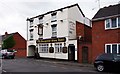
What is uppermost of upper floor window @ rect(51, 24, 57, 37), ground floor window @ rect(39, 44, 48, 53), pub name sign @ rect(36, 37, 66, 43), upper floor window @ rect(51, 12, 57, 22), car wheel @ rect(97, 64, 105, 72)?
upper floor window @ rect(51, 12, 57, 22)

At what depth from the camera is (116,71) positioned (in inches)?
763

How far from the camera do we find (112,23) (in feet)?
79.9

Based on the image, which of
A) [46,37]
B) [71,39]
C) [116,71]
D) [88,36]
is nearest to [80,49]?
[71,39]

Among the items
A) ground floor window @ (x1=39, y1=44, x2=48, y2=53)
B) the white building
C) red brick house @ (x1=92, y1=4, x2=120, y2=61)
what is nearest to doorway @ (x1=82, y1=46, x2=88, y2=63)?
the white building

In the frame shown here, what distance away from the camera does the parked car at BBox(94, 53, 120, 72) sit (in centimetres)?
1845

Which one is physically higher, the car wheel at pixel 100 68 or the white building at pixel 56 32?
the white building at pixel 56 32

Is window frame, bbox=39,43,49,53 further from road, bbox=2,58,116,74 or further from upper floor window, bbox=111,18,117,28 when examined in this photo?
upper floor window, bbox=111,18,117,28

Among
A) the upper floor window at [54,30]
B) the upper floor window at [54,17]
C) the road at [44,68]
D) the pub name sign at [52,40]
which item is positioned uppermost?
the upper floor window at [54,17]

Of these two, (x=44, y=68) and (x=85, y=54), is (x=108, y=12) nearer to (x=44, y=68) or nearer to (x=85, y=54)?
(x=85, y=54)

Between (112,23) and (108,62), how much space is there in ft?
21.9

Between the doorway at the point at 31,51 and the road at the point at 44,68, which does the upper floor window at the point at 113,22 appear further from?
the doorway at the point at 31,51

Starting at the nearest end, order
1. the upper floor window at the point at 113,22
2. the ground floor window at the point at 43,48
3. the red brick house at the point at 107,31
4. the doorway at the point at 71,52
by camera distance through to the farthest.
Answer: the red brick house at the point at 107,31 → the upper floor window at the point at 113,22 → the doorway at the point at 71,52 → the ground floor window at the point at 43,48

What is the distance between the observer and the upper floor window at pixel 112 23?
23.7m

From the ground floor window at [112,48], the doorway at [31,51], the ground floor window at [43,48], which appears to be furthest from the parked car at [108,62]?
the doorway at [31,51]
